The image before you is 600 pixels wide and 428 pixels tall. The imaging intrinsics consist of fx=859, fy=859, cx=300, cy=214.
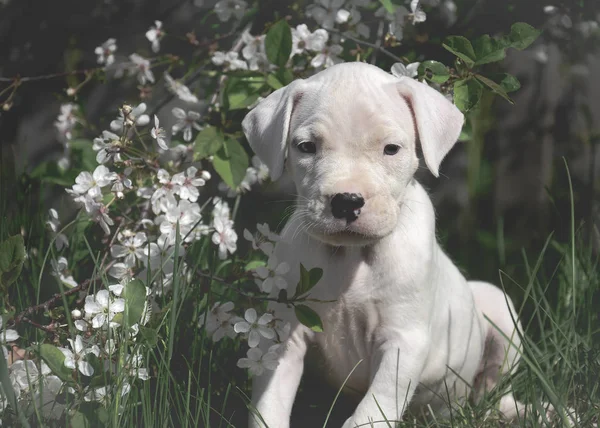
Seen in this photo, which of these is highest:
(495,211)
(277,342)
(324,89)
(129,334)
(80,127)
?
(324,89)

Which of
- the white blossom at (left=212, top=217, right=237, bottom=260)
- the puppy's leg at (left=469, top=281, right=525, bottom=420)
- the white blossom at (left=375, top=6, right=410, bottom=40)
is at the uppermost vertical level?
the white blossom at (left=375, top=6, right=410, bottom=40)

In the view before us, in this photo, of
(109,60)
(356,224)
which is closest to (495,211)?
(109,60)

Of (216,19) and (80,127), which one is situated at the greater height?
(216,19)

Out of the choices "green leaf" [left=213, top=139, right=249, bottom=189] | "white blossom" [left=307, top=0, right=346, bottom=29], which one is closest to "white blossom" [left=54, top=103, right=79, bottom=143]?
"green leaf" [left=213, top=139, right=249, bottom=189]

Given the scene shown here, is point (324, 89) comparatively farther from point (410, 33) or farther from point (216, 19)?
point (216, 19)

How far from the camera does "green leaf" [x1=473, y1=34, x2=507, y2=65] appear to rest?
345 centimetres

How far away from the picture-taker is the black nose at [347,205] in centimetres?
292

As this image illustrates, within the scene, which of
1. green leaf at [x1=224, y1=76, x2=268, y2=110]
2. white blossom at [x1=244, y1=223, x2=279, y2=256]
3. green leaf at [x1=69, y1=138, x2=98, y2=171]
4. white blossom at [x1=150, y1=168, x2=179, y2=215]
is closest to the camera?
white blossom at [x1=244, y1=223, x2=279, y2=256]

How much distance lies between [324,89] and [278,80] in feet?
2.27

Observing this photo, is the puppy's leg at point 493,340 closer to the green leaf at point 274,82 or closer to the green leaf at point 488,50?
the green leaf at point 488,50

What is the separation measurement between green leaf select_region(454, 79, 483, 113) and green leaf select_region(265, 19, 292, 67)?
2.58 feet

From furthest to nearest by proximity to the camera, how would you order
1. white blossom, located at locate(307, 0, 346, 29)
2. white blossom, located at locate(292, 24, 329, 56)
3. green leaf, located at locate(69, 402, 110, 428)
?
white blossom, located at locate(307, 0, 346, 29), white blossom, located at locate(292, 24, 329, 56), green leaf, located at locate(69, 402, 110, 428)

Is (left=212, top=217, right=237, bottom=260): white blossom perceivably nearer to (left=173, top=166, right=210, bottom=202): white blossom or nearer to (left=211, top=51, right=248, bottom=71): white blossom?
(left=173, top=166, right=210, bottom=202): white blossom

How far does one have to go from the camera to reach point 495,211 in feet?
19.7
